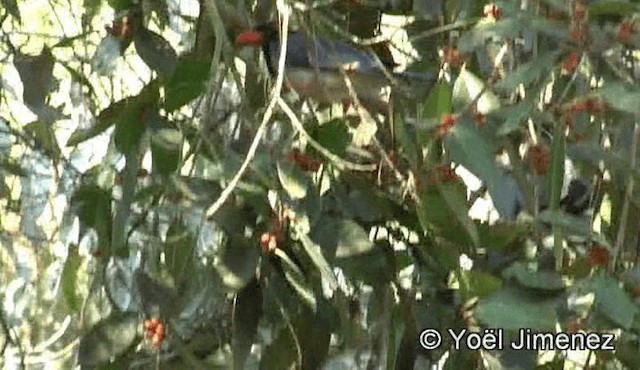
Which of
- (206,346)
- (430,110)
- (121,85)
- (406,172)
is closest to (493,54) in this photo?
(406,172)

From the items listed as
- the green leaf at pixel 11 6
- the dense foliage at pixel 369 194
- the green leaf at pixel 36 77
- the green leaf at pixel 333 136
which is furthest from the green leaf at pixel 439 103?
the green leaf at pixel 11 6

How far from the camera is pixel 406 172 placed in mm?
1095

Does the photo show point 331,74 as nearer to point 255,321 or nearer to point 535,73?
point 255,321

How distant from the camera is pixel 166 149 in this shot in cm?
96

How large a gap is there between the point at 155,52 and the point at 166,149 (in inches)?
4.2

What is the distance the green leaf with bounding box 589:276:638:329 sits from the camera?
77 cm

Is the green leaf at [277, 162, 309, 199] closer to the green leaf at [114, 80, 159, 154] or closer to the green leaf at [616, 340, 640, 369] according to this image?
the green leaf at [114, 80, 159, 154]

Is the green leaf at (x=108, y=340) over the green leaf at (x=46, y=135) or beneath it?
beneath

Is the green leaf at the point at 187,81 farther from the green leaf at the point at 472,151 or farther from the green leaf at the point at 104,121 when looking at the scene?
the green leaf at the point at 472,151

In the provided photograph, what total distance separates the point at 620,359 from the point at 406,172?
0.25 meters

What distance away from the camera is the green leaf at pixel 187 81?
3.05 feet

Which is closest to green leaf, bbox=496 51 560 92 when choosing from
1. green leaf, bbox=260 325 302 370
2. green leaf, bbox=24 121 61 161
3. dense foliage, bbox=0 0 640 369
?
dense foliage, bbox=0 0 640 369

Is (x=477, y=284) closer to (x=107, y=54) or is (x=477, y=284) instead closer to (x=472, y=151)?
(x=472, y=151)

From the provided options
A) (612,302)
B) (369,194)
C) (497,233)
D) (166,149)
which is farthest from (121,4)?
(612,302)
